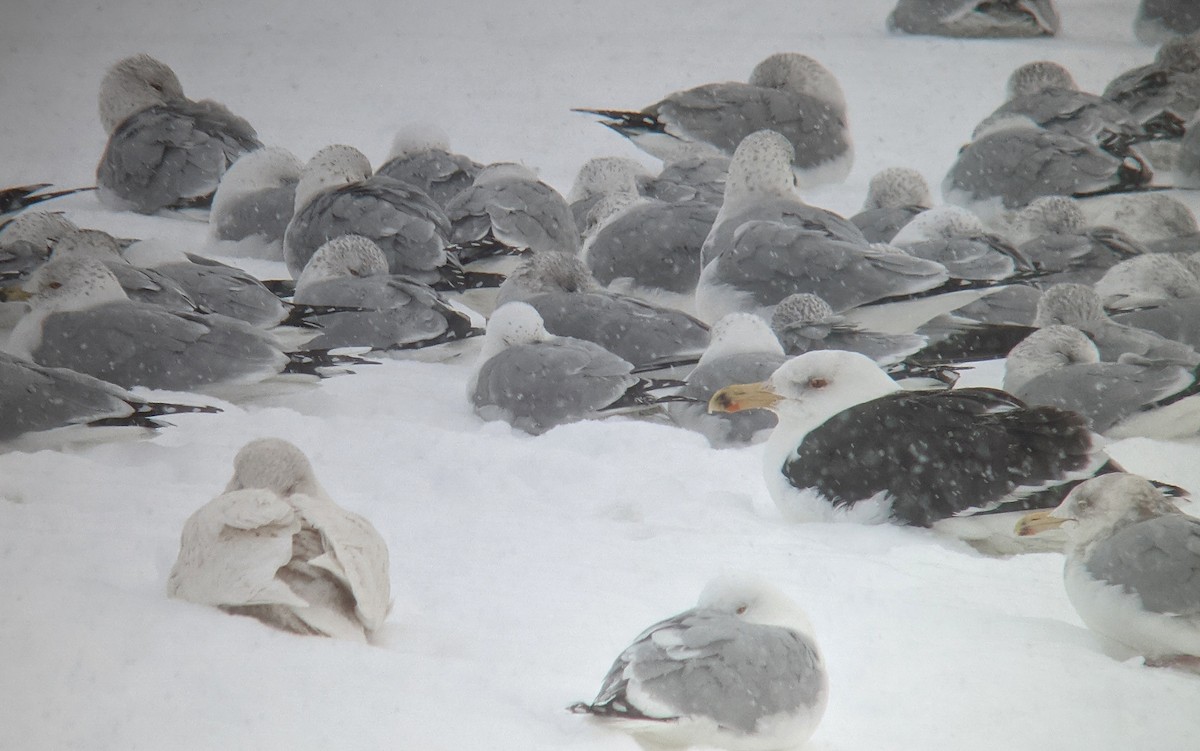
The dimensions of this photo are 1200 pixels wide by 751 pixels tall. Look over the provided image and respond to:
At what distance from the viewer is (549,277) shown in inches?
254

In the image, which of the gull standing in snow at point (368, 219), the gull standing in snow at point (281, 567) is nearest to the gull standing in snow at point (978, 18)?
the gull standing in snow at point (368, 219)

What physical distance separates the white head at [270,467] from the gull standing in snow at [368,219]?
369 cm

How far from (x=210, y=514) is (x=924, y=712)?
1.69 metres

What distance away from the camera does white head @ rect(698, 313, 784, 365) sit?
5.48 meters

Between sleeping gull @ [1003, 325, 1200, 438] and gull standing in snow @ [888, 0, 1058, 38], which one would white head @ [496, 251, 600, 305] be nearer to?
sleeping gull @ [1003, 325, 1200, 438]

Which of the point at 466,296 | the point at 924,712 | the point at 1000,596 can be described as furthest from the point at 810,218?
the point at 924,712

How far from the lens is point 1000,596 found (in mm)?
3807

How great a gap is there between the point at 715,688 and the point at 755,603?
32 cm

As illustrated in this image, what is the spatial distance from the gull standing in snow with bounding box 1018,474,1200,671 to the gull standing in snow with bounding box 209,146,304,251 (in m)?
5.66

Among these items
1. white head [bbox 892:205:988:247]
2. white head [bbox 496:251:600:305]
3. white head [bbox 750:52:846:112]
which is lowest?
white head [bbox 496:251:600:305]

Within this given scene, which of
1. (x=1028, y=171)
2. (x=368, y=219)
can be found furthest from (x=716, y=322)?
(x=1028, y=171)

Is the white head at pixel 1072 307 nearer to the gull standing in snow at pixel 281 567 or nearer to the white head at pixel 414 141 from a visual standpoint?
the white head at pixel 414 141

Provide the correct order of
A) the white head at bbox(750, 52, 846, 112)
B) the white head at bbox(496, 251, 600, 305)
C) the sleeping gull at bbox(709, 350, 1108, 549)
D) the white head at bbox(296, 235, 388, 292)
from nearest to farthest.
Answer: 1. the sleeping gull at bbox(709, 350, 1108, 549)
2. the white head at bbox(496, 251, 600, 305)
3. the white head at bbox(296, 235, 388, 292)
4. the white head at bbox(750, 52, 846, 112)

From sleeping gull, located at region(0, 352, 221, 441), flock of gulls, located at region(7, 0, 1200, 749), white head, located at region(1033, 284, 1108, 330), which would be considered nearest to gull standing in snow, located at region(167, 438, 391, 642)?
flock of gulls, located at region(7, 0, 1200, 749)
